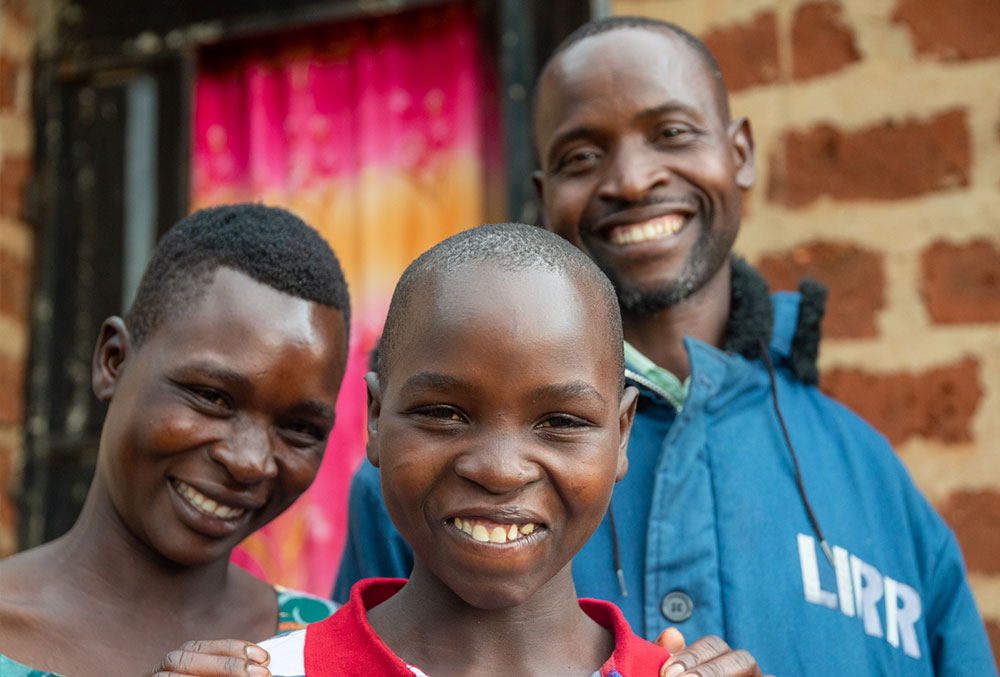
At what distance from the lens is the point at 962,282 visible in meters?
2.74

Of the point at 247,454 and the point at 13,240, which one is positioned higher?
the point at 13,240

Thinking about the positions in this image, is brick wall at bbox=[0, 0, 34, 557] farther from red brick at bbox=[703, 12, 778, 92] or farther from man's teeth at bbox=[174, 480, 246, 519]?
red brick at bbox=[703, 12, 778, 92]

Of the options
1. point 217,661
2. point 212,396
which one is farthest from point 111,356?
point 217,661

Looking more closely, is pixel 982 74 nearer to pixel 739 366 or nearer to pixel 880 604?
pixel 739 366

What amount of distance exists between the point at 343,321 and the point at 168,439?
1.38 ft

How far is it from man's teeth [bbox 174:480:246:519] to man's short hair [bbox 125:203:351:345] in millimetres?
313

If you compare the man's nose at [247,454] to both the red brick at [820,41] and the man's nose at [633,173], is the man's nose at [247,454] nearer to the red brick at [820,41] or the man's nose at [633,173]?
the man's nose at [633,173]

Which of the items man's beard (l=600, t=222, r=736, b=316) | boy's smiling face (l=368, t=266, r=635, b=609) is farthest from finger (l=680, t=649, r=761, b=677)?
man's beard (l=600, t=222, r=736, b=316)

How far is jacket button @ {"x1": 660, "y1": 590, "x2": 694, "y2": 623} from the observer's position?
189cm

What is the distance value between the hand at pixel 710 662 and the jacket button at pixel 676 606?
0.25 meters

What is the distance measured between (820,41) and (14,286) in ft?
8.77

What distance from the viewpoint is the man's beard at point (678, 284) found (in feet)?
7.16

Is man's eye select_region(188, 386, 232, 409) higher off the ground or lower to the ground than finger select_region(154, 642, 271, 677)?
higher

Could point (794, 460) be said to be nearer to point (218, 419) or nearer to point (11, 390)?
point (218, 419)
